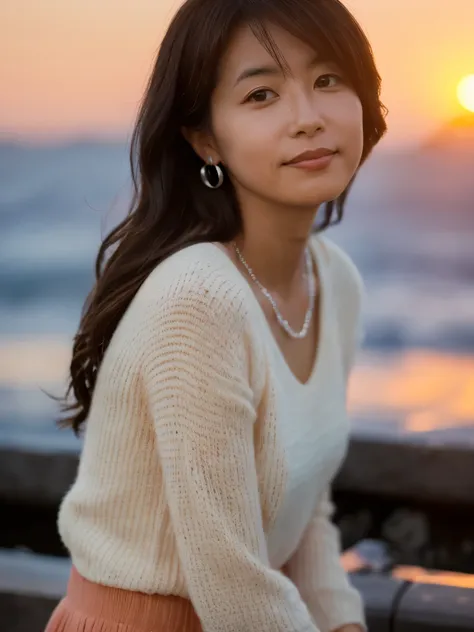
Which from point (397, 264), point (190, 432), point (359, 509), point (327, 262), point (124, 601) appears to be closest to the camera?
point (190, 432)

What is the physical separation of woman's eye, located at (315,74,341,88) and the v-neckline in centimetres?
28

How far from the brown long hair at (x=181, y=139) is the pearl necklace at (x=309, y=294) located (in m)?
0.07

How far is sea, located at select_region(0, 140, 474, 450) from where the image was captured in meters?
4.94

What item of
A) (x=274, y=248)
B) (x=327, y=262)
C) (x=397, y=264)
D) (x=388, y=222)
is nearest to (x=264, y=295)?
(x=274, y=248)

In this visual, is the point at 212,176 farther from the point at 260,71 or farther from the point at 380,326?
the point at 380,326

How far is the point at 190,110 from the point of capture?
1.53 meters

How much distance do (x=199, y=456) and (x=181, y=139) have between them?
0.52 m

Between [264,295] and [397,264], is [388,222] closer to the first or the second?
[397,264]

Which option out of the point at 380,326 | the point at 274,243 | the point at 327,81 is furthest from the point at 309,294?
the point at 380,326

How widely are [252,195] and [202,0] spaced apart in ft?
0.97

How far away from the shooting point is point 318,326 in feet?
5.87

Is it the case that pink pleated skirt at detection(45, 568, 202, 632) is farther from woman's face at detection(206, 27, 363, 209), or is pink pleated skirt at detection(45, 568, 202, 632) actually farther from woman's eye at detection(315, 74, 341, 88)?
woman's eye at detection(315, 74, 341, 88)

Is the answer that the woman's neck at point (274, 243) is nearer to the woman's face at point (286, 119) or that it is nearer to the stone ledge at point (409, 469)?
the woman's face at point (286, 119)

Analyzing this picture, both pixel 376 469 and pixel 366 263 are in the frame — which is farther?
pixel 366 263
